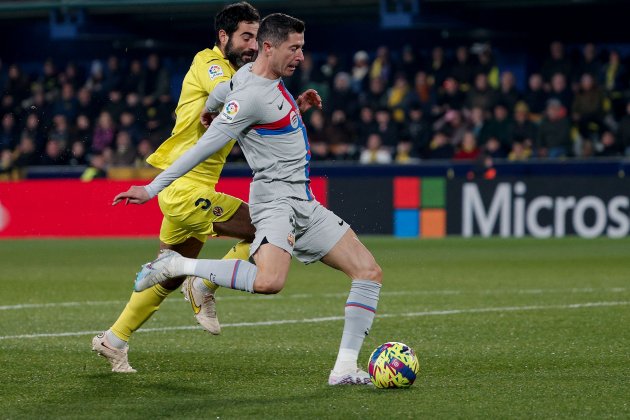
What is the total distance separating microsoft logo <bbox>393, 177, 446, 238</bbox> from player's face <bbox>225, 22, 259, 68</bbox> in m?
12.2

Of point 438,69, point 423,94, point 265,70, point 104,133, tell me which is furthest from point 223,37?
point 104,133

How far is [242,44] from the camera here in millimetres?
7555

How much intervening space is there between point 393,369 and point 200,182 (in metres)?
1.87

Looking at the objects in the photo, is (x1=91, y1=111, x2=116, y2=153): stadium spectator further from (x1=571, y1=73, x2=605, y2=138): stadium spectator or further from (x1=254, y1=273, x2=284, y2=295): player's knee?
(x1=254, y1=273, x2=284, y2=295): player's knee

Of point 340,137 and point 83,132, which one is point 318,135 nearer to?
point 340,137

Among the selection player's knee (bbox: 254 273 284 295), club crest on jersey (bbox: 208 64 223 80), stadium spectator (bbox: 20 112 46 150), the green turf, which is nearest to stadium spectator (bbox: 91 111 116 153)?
stadium spectator (bbox: 20 112 46 150)

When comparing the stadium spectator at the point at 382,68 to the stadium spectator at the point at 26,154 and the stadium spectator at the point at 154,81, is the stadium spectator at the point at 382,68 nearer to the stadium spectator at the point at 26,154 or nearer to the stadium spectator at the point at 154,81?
the stadium spectator at the point at 154,81

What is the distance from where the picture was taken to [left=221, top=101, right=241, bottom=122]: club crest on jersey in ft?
20.6

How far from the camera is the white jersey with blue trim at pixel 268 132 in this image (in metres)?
6.31

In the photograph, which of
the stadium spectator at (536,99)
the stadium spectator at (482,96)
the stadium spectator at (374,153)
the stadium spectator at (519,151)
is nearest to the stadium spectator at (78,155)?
the stadium spectator at (374,153)

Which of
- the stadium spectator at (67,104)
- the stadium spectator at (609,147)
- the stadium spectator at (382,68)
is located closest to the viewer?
the stadium spectator at (609,147)

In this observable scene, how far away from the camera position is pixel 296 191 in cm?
653

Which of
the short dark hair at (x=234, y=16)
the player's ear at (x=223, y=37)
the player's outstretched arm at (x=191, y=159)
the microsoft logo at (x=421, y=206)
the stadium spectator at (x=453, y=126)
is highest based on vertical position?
the short dark hair at (x=234, y=16)

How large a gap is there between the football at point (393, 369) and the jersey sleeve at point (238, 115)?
1.29 meters
